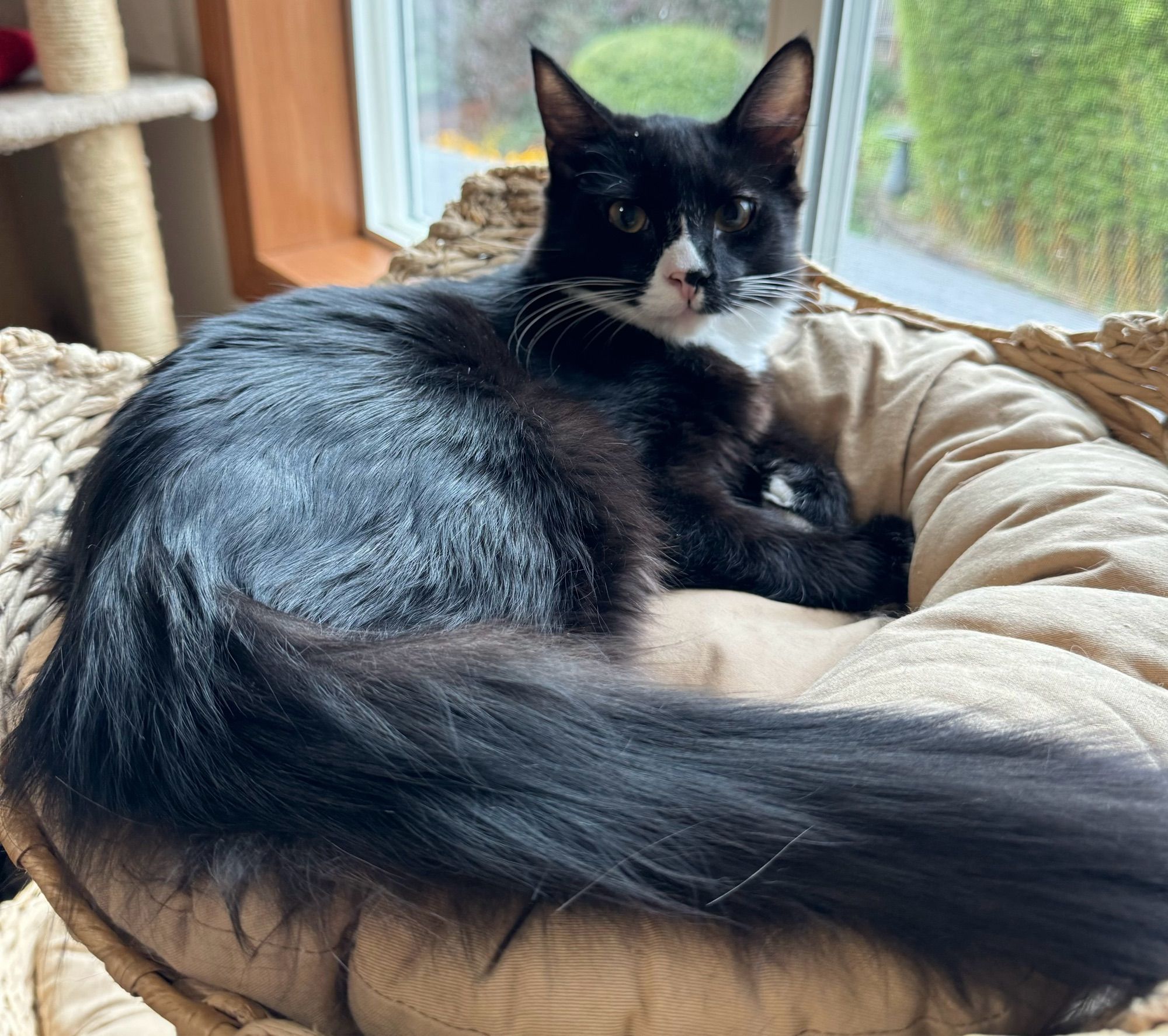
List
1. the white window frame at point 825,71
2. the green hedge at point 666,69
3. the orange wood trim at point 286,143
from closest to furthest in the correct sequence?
the white window frame at point 825,71 → the green hedge at point 666,69 → the orange wood trim at point 286,143

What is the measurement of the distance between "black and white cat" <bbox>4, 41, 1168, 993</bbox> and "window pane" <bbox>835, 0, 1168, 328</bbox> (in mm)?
403

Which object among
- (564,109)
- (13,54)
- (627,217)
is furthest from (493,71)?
(627,217)

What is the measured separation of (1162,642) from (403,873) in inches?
26.6

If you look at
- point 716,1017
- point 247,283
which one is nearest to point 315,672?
point 716,1017

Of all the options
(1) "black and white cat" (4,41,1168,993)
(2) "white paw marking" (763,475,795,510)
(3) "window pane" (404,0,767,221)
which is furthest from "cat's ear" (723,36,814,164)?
(3) "window pane" (404,0,767,221)

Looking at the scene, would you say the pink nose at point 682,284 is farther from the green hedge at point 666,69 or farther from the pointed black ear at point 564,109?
the green hedge at point 666,69

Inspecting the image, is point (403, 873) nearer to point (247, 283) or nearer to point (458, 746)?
point (458, 746)

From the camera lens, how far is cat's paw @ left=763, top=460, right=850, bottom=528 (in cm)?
141

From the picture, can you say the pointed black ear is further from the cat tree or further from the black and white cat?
the cat tree

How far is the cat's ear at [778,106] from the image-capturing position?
1.25 metres

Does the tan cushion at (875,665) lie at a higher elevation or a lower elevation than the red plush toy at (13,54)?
lower

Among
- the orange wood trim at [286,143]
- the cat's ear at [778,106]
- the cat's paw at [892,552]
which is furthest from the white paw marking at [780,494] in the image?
the orange wood trim at [286,143]

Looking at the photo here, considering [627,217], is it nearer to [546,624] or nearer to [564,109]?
[564,109]

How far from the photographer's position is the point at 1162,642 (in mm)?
869
